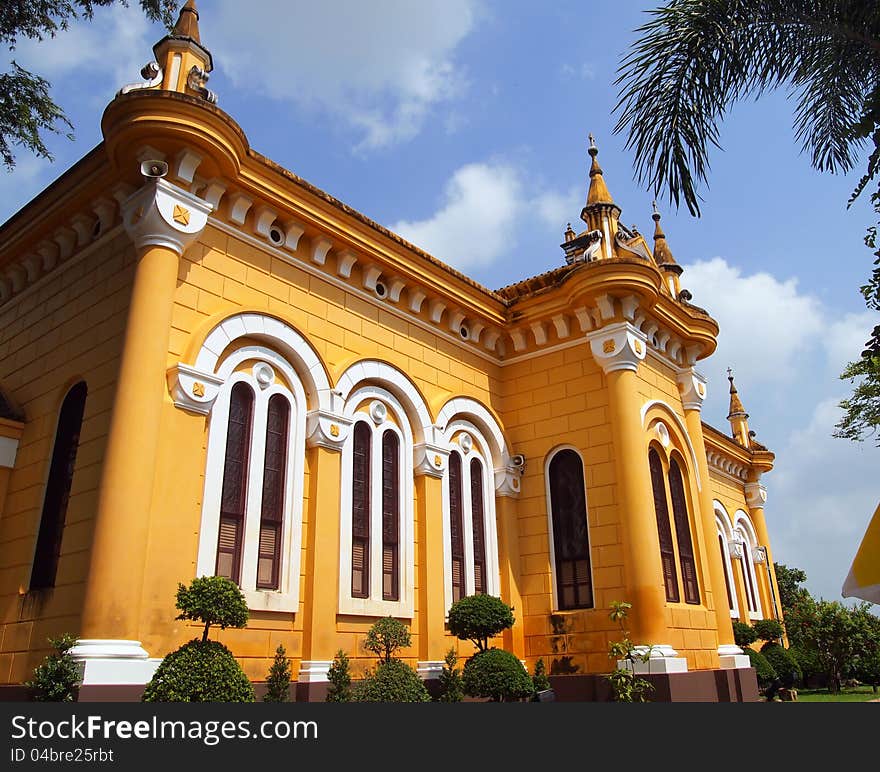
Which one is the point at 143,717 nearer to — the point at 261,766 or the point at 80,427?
the point at 261,766

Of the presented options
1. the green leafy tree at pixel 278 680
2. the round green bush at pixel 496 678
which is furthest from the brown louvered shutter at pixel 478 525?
the green leafy tree at pixel 278 680

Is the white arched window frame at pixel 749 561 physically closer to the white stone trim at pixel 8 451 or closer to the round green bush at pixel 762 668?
the round green bush at pixel 762 668

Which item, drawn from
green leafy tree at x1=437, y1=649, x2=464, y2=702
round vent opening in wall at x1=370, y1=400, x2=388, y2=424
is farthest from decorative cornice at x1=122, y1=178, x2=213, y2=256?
green leafy tree at x1=437, y1=649, x2=464, y2=702

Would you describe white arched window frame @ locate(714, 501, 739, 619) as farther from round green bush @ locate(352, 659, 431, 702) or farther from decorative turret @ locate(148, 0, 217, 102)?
decorative turret @ locate(148, 0, 217, 102)

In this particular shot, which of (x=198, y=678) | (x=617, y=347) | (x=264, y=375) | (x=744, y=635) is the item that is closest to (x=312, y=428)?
(x=264, y=375)

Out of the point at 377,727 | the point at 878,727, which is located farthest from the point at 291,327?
the point at 878,727

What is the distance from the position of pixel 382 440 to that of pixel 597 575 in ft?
15.9

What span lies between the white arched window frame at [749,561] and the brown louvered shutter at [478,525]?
1701cm

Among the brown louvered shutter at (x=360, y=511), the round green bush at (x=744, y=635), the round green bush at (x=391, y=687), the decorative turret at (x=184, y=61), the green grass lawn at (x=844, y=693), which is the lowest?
the green grass lawn at (x=844, y=693)

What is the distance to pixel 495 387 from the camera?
16.5 metres

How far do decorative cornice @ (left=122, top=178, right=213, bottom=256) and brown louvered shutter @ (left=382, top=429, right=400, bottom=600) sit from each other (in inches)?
193

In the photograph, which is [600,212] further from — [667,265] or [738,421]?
[738,421]

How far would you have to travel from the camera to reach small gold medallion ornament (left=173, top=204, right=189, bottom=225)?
10359 mm

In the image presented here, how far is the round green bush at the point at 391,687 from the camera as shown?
984 cm
